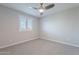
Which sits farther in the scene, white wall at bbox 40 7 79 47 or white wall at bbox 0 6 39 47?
white wall at bbox 0 6 39 47

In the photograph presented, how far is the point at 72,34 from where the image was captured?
6.49ft

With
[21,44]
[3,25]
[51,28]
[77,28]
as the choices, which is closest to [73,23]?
[77,28]

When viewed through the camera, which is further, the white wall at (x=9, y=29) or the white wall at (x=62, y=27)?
the white wall at (x=9, y=29)

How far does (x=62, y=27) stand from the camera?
1959 mm

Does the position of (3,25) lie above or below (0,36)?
above

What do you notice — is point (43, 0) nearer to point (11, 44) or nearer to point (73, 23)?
point (73, 23)

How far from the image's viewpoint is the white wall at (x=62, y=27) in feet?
5.78

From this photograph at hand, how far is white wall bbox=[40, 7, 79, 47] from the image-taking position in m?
1.76

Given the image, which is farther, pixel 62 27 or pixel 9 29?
pixel 9 29

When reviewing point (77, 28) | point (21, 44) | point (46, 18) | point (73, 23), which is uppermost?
point (46, 18)

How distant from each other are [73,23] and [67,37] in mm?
435

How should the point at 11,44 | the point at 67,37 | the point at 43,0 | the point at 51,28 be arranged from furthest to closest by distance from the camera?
the point at 11,44
the point at 67,37
the point at 51,28
the point at 43,0

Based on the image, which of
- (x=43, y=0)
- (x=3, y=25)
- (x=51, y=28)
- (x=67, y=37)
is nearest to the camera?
(x=43, y=0)

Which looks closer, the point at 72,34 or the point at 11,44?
the point at 72,34
